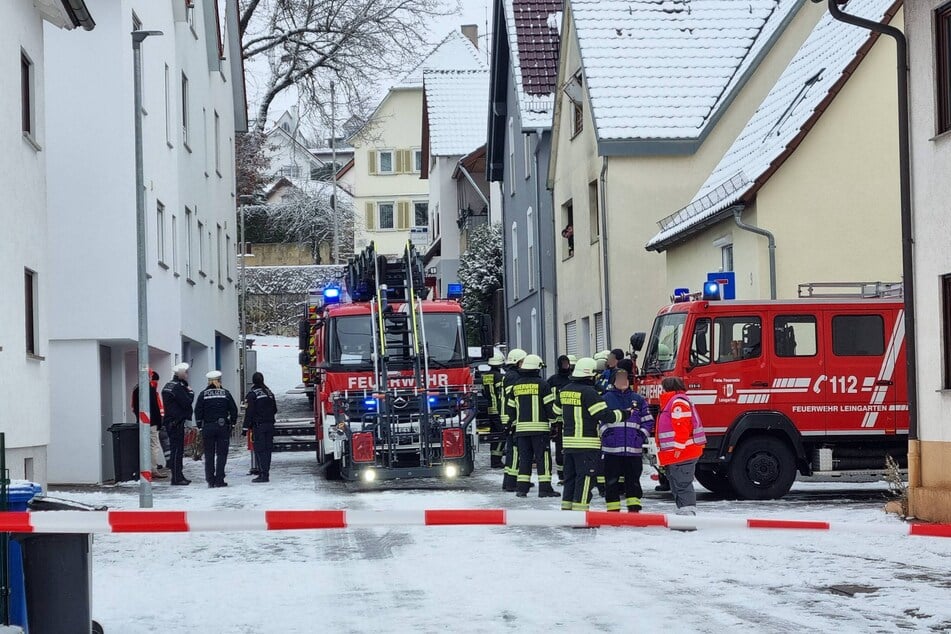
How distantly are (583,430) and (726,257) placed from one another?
30.5 ft

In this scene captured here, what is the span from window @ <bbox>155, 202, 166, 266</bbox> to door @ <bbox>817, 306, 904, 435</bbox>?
522 inches

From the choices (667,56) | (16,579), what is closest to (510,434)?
(16,579)

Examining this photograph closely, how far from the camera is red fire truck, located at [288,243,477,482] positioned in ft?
66.4

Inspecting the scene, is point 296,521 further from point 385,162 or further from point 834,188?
point 385,162

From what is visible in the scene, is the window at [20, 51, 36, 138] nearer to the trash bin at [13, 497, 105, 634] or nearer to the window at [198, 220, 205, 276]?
the trash bin at [13, 497, 105, 634]

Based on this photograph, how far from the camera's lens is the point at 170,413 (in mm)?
21594

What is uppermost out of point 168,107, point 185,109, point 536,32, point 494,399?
point 536,32

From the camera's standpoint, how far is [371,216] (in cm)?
7800

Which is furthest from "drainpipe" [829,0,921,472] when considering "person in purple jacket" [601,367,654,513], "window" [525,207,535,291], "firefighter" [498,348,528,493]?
"window" [525,207,535,291]

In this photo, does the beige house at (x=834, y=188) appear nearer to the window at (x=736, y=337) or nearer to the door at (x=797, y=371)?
the door at (x=797, y=371)

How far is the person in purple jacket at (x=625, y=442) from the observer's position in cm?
1513

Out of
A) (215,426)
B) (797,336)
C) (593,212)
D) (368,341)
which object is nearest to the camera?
(797,336)

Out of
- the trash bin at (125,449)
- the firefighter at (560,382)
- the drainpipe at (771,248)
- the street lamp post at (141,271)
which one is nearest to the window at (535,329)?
the drainpipe at (771,248)

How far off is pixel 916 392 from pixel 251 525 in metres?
8.57
